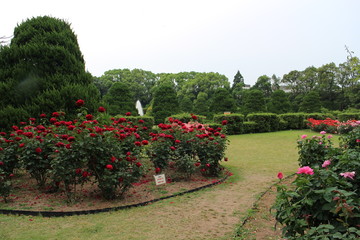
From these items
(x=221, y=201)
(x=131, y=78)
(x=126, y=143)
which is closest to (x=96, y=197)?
(x=126, y=143)

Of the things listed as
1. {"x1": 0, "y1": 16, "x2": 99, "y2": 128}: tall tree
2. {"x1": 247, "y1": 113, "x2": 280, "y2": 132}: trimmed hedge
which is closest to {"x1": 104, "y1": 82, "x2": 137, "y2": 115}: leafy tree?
{"x1": 247, "y1": 113, "x2": 280, "y2": 132}: trimmed hedge

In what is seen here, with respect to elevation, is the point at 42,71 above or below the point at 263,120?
above

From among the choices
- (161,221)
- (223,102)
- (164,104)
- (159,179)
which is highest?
(164,104)

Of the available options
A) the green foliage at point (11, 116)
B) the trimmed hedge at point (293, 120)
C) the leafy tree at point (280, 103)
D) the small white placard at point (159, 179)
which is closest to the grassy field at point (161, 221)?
the small white placard at point (159, 179)

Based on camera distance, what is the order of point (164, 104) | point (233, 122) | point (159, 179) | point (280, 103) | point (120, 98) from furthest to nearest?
1. point (280, 103)
2. point (164, 104)
3. point (120, 98)
4. point (233, 122)
5. point (159, 179)

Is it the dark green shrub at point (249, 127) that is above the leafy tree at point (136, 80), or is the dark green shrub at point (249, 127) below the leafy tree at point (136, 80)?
below

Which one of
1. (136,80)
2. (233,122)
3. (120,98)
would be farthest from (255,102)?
(136,80)

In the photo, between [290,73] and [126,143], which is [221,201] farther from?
[290,73]

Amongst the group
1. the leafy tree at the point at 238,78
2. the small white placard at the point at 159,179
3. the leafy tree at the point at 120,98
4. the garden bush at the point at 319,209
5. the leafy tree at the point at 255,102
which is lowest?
the small white placard at the point at 159,179

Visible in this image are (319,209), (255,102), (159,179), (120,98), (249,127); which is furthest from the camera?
(255,102)

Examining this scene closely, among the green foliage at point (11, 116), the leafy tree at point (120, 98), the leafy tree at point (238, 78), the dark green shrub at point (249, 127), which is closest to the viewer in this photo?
the green foliage at point (11, 116)

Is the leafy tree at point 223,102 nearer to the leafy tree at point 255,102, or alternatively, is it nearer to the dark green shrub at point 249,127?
the leafy tree at point 255,102

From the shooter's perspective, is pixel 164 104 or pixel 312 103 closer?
pixel 164 104

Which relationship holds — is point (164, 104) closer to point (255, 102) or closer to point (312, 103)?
point (255, 102)
